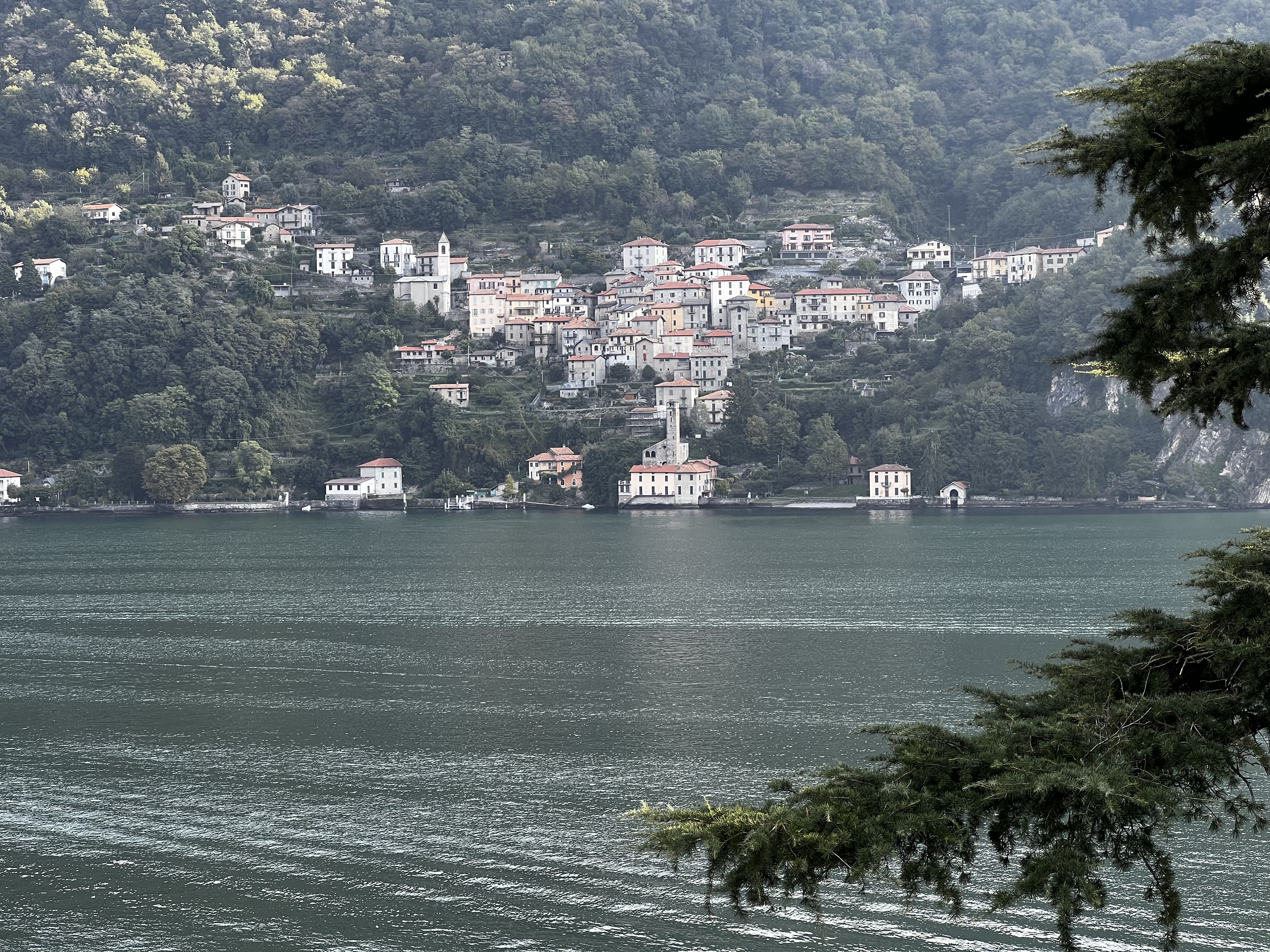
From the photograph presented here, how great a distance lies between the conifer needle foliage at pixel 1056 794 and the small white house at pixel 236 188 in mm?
96273

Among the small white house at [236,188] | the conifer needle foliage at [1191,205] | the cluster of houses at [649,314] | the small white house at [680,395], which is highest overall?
the small white house at [236,188]

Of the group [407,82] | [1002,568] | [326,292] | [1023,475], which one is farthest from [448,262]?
[1002,568]

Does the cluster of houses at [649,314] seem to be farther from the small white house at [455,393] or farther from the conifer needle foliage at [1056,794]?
the conifer needle foliage at [1056,794]

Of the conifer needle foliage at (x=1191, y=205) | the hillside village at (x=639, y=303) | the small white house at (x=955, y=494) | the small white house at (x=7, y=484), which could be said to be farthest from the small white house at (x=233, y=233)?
the conifer needle foliage at (x=1191, y=205)

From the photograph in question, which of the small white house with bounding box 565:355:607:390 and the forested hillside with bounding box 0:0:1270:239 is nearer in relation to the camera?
the small white house with bounding box 565:355:607:390

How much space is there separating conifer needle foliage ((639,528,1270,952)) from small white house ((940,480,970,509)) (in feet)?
216

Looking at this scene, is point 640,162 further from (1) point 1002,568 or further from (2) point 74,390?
(1) point 1002,568

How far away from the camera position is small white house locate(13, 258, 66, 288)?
84812 mm

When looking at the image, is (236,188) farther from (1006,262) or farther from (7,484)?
(1006,262)

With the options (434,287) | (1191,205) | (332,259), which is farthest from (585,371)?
(1191,205)

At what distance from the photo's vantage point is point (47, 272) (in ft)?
279

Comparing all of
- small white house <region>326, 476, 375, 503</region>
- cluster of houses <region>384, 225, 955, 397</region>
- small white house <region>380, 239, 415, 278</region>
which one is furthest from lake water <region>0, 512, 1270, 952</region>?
small white house <region>380, 239, 415, 278</region>

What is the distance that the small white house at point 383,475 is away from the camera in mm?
73312

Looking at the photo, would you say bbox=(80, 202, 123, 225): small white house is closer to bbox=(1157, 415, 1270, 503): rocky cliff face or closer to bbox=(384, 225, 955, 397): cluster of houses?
bbox=(384, 225, 955, 397): cluster of houses
